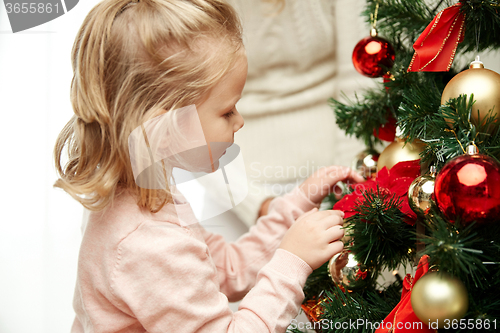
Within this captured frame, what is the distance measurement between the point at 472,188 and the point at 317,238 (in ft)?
0.77

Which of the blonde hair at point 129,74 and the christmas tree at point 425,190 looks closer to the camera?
the christmas tree at point 425,190

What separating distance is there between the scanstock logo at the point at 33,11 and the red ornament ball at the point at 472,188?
648 mm

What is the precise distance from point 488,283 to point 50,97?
674mm

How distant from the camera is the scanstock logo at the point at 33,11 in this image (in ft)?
2.07

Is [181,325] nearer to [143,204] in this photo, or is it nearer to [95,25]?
[143,204]

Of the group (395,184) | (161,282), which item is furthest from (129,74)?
(395,184)

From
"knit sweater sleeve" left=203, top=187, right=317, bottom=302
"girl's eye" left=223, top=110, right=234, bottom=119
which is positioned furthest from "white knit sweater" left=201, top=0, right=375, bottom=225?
"girl's eye" left=223, top=110, right=234, bottom=119

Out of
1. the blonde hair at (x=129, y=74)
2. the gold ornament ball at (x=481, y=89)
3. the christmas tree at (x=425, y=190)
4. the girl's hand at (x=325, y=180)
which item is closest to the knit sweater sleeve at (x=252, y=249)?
the girl's hand at (x=325, y=180)

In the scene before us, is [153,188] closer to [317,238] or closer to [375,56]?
[317,238]

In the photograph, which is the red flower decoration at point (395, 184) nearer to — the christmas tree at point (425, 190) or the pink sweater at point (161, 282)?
the christmas tree at point (425, 190)

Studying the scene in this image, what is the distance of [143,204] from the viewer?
525 millimetres

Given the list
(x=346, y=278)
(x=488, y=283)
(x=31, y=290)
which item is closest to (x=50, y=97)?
(x=31, y=290)

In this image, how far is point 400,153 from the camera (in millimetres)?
550

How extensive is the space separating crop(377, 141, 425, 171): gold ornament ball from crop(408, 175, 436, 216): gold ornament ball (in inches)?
5.1
